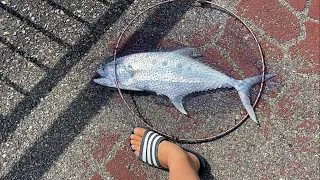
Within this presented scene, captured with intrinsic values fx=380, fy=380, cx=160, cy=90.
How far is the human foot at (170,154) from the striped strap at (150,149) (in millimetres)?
16

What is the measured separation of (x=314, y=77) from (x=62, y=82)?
1.86 metres

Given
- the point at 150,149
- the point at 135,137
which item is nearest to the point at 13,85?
the point at 135,137

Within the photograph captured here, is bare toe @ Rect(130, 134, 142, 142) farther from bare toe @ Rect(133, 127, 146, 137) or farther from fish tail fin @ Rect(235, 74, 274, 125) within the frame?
fish tail fin @ Rect(235, 74, 274, 125)

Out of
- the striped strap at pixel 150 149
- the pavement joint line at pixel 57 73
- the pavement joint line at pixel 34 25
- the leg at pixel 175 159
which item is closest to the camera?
the leg at pixel 175 159

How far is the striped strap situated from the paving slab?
7cm

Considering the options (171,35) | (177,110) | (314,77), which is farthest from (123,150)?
(314,77)

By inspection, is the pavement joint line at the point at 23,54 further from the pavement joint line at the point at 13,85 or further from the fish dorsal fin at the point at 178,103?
the fish dorsal fin at the point at 178,103

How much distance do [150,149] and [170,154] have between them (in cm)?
16

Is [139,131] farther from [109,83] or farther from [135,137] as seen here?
[109,83]

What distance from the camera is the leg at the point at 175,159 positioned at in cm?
254

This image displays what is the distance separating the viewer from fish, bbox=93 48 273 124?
2639mm

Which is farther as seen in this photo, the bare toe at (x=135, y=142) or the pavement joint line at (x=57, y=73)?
the pavement joint line at (x=57, y=73)

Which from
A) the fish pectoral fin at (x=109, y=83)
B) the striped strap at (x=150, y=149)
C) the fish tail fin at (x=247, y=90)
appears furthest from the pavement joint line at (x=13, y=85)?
the fish tail fin at (x=247, y=90)

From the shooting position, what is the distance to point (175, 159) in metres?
2.57
